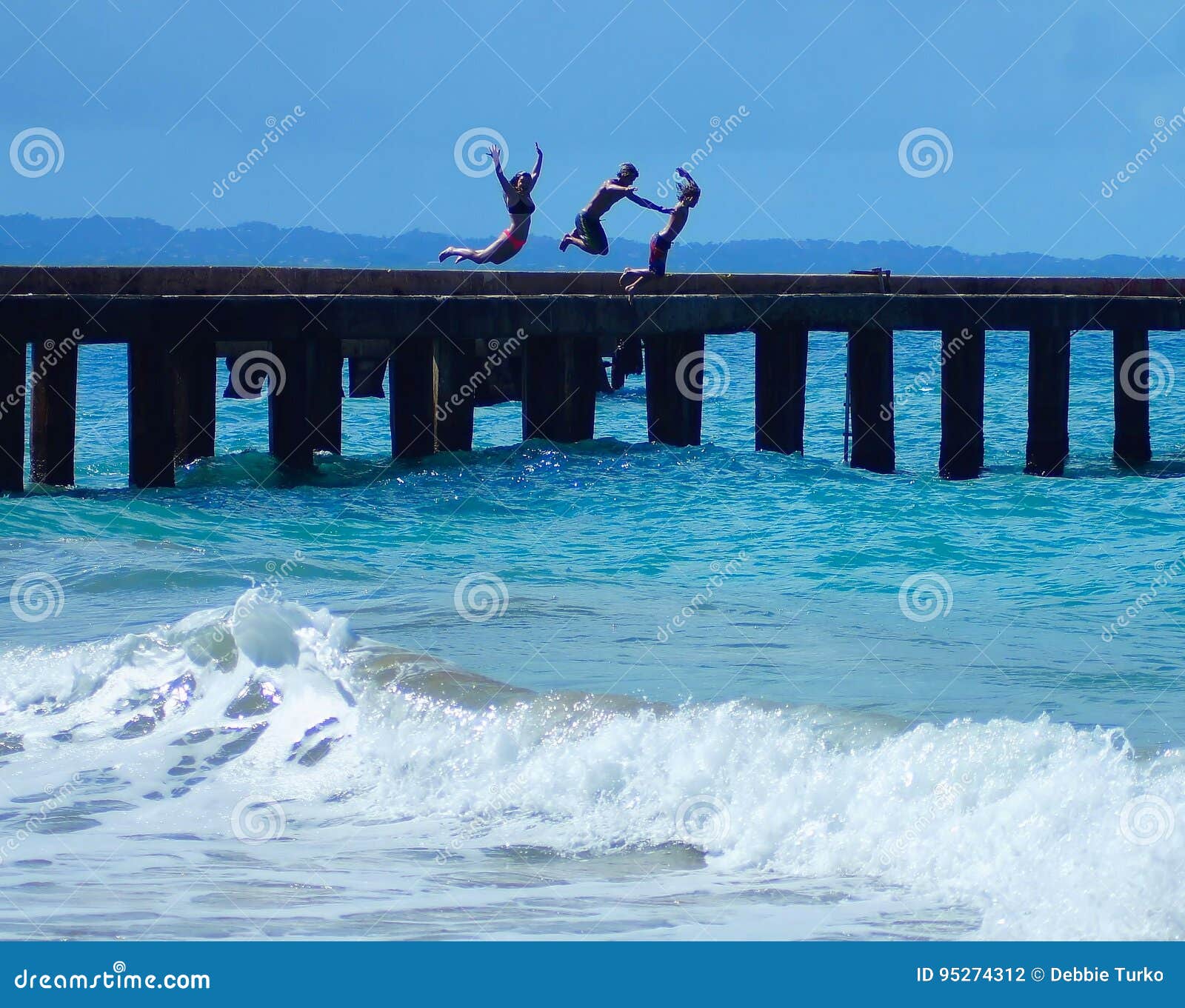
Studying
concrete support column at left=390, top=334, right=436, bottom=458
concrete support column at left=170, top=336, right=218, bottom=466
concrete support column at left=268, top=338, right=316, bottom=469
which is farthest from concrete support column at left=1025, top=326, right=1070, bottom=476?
concrete support column at left=170, top=336, right=218, bottom=466

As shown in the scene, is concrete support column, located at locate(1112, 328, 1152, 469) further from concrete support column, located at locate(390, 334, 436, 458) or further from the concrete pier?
concrete support column, located at locate(390, 334, 436, 458)

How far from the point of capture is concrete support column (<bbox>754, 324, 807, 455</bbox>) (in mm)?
15719

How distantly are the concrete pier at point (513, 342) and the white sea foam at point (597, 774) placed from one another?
595cm

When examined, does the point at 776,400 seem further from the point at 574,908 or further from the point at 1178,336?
the point at 1178,336

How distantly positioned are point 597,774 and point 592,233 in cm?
993

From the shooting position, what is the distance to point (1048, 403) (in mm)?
16406

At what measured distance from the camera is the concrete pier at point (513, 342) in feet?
44.1

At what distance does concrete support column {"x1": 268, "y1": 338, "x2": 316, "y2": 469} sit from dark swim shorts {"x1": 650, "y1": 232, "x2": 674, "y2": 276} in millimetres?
3799

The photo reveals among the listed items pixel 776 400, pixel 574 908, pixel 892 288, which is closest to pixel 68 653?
pixel 574 908

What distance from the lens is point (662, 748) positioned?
6285 mm

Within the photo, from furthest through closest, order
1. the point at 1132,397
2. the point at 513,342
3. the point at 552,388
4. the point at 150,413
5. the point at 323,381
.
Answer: the point at 1132,397, the point at 552,388, the point at 513,342, the point at 323,381, the point at 150,413

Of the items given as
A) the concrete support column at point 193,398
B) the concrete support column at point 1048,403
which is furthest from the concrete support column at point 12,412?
the concrete support column at point 1048,403

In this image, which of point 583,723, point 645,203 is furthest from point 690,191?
point 583,723

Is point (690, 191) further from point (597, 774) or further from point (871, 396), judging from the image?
point (597, 774)
